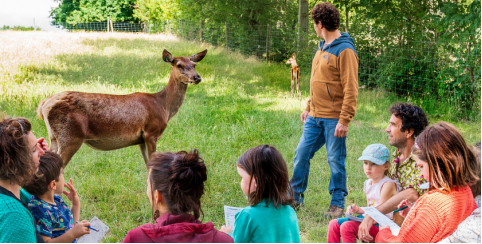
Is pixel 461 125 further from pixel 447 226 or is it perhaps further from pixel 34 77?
pixel 34 77

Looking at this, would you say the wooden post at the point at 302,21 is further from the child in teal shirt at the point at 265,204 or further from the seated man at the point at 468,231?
the seated man at the point at 468,231

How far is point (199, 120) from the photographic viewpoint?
816 cm

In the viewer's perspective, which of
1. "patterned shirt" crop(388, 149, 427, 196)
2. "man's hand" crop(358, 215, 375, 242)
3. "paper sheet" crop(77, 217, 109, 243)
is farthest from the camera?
"patterned shirt" crop(388, 149, 427, 196)

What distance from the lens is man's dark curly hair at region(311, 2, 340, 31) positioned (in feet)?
13.5

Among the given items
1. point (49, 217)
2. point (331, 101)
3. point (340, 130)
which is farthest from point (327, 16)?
point (49, 217)

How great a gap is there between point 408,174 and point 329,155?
46.8 inches

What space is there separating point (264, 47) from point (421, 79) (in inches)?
331

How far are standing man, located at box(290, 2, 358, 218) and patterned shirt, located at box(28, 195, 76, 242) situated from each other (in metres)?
2.52

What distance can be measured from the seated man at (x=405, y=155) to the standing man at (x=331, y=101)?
22.6 inches

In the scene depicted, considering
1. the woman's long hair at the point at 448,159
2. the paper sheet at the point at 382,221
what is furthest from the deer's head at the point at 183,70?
the woman's long hair at the point at 448,159

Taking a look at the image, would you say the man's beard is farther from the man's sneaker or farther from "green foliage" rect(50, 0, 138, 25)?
"green foliage" rect(50, 0, 138, 25)

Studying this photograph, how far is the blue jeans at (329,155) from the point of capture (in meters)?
4.22

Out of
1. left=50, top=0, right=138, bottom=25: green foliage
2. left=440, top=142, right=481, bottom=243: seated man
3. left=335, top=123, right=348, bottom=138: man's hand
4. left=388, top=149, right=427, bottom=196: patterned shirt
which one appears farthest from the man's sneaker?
left=50, top=0, right=138, bottom=25: green foliage

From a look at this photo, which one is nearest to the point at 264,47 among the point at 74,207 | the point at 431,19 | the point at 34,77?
the point at 431,19
